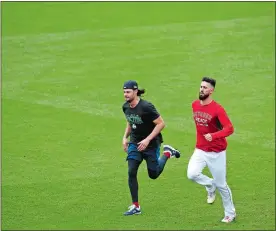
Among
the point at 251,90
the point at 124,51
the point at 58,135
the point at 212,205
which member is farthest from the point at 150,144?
the point at 124,51

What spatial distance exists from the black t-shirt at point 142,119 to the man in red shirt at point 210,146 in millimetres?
774

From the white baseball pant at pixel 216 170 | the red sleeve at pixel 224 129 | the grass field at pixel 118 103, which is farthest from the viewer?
the grass field at pixel 118 103

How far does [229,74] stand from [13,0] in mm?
11920

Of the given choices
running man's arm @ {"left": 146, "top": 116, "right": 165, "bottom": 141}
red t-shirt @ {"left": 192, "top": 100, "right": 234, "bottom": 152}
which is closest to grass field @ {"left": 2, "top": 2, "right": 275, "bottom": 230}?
red t-shirt @ {"left": 192, "top": 100, "right": 234, "bottom": 152}

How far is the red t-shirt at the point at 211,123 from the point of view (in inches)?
462

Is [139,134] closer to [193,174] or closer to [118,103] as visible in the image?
[193,174]

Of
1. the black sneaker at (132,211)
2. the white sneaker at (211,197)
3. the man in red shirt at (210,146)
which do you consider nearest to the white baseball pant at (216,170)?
the man in red shirt at (210,146)

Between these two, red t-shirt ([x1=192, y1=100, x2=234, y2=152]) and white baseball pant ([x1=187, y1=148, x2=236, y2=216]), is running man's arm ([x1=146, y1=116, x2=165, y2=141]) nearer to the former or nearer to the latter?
red t-shirt ([x1=192, y1=100, x2=234, y2=152])

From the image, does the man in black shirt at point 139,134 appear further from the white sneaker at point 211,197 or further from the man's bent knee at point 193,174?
the white sneaker at point 211,197

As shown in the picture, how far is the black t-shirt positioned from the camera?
12.4 meters

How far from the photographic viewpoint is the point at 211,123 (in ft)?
38.9

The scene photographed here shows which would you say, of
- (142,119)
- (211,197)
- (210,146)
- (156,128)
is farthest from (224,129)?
(211,197)

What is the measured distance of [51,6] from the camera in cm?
3030

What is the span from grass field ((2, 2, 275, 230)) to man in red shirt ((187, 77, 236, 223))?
567 millimetres
